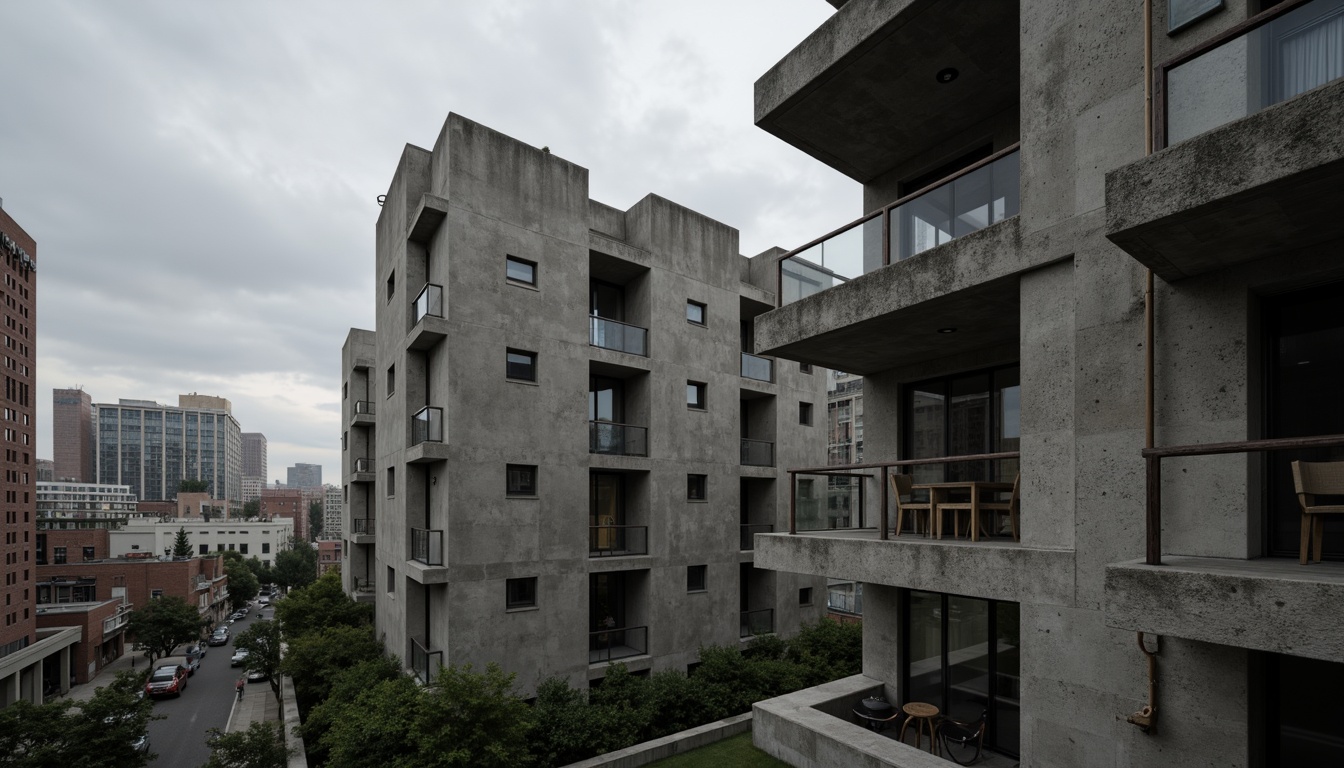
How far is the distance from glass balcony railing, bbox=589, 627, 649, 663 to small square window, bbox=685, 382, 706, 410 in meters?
7.15

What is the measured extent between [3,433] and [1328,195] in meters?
65.2

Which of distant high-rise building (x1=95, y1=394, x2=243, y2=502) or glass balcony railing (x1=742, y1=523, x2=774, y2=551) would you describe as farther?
distant high-rise building (x1=95, y1=394, x2=243, y2=502)

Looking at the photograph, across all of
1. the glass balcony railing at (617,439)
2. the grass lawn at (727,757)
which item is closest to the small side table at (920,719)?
the grass lawn at (727,757)

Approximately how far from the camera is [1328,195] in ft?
15.9

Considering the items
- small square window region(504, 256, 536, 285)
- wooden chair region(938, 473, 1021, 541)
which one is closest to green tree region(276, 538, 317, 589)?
small square window region(504, 256, 536, 285)

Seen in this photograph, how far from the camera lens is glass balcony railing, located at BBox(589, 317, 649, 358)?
18766 mm

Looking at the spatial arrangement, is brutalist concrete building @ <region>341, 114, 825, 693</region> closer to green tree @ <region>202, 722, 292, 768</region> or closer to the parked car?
green tree @ <region>202, 722, 292, 768</region>

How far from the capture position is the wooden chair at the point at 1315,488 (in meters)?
5.05

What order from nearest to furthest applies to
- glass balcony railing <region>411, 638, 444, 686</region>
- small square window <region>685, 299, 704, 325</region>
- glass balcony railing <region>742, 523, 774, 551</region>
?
1. glass balcony railing <region>411, 638, 444, 686</region>
2. small square window <region>685, 299, 704, 325</region>
3. glass balcony railing <region>742, 523, 774, 551</region>

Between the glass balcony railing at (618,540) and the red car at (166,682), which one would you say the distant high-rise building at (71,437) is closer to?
the red car at (166,682)

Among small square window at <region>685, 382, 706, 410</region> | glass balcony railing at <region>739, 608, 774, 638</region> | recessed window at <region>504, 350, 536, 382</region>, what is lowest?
glass balcony railing at <region>739, 608, 774, 638</region>

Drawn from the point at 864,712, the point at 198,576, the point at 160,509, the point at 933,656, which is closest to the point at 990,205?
the point at 933,656

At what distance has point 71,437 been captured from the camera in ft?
583

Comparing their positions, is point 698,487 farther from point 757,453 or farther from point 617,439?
point 617,439
